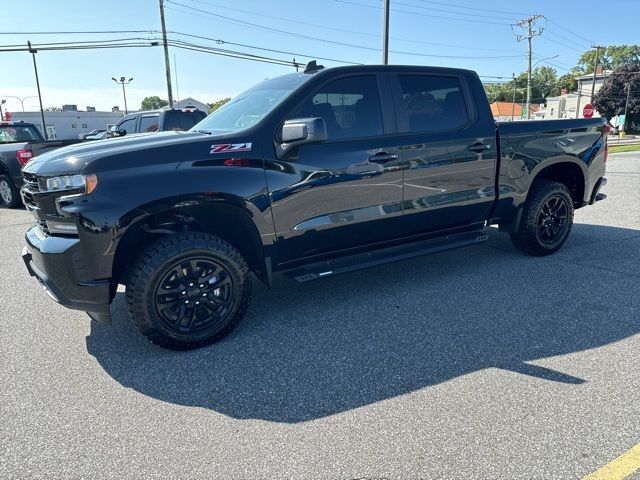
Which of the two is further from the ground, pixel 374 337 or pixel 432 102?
pixel 432 102

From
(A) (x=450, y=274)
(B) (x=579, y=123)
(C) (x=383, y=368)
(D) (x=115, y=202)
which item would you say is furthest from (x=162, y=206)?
(B) (x=579, y=123)

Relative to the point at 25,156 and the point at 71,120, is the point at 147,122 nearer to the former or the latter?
the point at 25,156

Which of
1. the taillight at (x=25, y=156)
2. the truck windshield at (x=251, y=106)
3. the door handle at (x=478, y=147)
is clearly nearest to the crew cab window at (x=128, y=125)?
the taillight at (x=25, y=156)

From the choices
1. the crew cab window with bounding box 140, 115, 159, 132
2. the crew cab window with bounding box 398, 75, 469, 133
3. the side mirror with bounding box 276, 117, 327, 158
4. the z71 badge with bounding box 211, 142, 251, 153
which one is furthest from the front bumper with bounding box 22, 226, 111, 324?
the crew cab window with bounding box 140, 115, 159, 132

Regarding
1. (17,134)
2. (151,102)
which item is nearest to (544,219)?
(17,134)

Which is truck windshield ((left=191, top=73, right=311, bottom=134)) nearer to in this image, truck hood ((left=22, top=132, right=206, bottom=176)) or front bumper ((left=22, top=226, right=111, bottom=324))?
truck hood ((left=22, top=132, right=206, bottom=176))

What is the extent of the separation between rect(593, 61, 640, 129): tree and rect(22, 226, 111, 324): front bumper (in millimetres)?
72029

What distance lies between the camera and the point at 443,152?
14.0 feet

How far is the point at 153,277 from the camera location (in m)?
3.16

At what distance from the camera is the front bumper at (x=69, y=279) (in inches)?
119

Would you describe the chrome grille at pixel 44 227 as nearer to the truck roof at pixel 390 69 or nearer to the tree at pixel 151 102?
the truck roof at pixel 390 69

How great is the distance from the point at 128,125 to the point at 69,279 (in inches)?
384

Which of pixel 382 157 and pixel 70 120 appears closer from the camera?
pixel 382 157

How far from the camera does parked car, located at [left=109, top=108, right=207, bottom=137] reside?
10.4 metres
